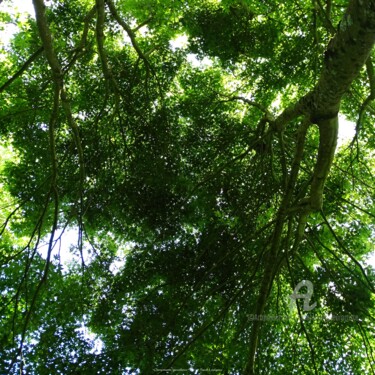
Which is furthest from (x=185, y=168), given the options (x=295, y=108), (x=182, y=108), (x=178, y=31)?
(x=295, y=108)

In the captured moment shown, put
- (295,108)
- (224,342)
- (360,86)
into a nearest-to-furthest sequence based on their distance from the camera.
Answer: (295,108) → (224,342) → (360,86)

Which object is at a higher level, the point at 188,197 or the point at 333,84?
the point at 188,197

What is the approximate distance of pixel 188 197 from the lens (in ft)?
11.4

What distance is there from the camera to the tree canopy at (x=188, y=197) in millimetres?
3789

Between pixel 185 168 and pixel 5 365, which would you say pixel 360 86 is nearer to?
pixel 185 168

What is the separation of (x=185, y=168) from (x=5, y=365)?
2.79m

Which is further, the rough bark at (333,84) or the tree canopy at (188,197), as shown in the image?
the tree canopy at (188,197)

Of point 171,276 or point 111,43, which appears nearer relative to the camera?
point 171,276

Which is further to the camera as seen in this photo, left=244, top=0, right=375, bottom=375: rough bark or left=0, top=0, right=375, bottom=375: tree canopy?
left=0, top=0, right=375, bottom=375: tree canopy

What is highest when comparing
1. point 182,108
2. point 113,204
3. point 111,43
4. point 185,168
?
point 111,43

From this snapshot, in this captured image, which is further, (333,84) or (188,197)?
(188,197)

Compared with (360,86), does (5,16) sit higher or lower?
higher

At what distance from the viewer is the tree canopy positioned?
3.79m

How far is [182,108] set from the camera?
534 cm
